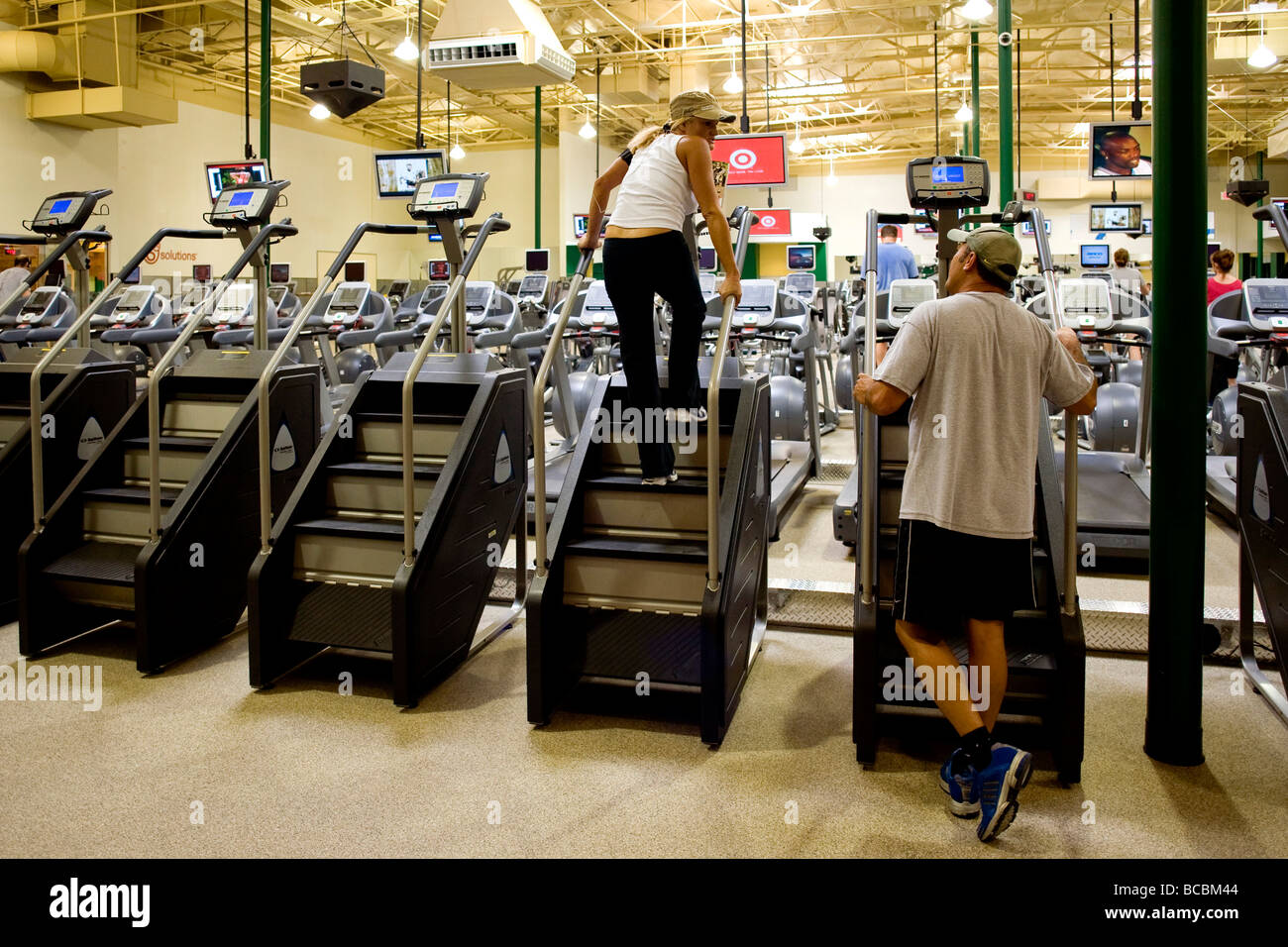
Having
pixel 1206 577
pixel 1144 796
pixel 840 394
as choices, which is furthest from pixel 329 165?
pixel 1144 796

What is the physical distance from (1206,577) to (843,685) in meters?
2.32

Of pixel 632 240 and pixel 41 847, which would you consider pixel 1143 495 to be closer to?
pixel 632 240

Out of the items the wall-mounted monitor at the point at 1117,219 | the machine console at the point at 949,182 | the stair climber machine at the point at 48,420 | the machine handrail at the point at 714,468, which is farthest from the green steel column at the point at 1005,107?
the wall-mounted monitor at the point at 1117,219

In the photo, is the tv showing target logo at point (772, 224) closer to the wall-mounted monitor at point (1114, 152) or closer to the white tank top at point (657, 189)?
the wall-mounted monitor at point (1114, 152)

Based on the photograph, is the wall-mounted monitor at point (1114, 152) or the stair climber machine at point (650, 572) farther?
the wall-mounted monitor at point (1114, 152)

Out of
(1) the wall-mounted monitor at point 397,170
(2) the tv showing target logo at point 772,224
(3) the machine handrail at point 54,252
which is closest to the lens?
(3) the machine handrail at point 54,252

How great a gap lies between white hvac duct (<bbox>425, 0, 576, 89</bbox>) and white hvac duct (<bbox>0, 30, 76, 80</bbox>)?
25.8 ft

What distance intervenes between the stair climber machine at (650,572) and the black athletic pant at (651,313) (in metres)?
0.13

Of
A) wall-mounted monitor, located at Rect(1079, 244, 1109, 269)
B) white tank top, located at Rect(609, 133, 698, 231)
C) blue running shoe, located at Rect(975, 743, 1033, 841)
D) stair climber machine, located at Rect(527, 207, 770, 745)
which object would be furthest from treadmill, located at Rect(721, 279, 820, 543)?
wall-mounted monitor, located at Rect(1079, 244, 1109, 269)

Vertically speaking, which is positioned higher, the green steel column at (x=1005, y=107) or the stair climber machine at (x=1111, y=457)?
the green steel column at (x=1005, y=107)

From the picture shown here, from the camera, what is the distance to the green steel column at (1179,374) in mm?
3004

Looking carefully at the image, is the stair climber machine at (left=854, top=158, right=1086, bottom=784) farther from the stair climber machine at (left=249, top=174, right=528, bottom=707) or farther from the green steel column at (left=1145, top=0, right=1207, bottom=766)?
the stair climber machine at (left=249, top=174, right=528, bottom=707)

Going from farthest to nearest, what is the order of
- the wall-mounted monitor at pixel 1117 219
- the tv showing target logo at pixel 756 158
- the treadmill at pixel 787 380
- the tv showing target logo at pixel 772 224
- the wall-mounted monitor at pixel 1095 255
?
1. the tv showing target logo at pixel 772 224
2. the wall-mounted monitor at pixel 1095 255
3. the wall-mounted monitor at pixel 1117 219
4. the tv showing target logo at pixel 756 158
5. the treadmill at pixel 787 380

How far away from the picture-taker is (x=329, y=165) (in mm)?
21203
